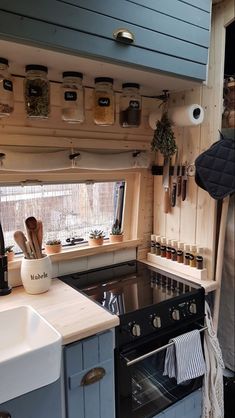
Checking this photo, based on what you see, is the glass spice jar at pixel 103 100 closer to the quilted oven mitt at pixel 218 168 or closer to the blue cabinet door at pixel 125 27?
the blue cabinet door at pixel 125 27

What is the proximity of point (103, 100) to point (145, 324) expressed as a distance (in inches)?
40.8

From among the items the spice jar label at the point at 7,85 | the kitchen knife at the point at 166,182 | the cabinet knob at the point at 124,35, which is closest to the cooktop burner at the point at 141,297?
the kitchen knife at the point at 166,182

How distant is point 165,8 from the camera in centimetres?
136

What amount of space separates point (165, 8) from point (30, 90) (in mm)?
669

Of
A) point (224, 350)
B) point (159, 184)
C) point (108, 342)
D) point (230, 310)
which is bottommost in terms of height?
point (224, 350)

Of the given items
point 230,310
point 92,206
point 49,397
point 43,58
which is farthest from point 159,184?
point 49,397

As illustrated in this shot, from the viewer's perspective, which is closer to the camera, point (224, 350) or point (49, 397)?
point (49, 397)

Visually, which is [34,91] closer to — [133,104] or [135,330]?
[133,104]

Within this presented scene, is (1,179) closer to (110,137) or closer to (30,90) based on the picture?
(30,90)

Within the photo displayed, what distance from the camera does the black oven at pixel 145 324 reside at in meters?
1.36

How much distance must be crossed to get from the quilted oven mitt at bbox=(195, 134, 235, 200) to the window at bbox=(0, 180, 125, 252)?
0.57m

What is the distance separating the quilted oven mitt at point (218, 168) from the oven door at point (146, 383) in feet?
2.36

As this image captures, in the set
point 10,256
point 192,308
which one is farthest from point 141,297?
point 10,256

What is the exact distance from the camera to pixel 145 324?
1397 millimetres
